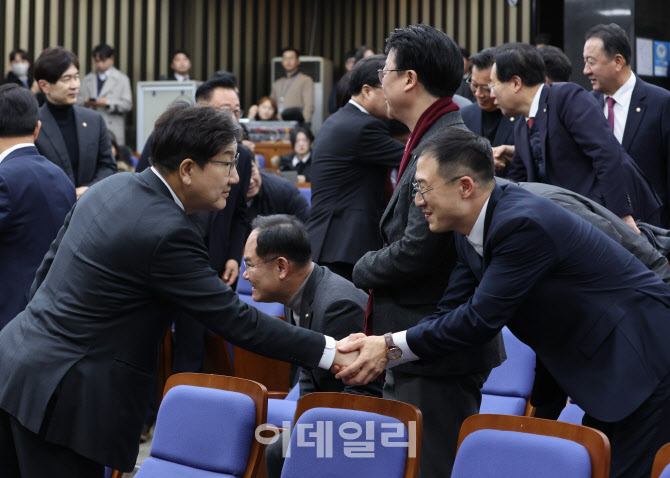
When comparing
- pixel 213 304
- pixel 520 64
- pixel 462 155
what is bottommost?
pixel 213 304

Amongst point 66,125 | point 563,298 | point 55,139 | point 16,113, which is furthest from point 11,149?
point 563,298

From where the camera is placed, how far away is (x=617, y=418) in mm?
1887

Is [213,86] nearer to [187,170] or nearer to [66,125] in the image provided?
[66,125]

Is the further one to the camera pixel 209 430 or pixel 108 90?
pixel 108 90

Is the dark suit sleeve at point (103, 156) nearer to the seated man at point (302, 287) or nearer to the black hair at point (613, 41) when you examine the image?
the seated man at point (302, 287)

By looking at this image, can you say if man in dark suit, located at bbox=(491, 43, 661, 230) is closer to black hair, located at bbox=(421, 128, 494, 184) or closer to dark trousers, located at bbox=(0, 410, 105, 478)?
black hair, located at bbox=(421, 128, 494, 184)

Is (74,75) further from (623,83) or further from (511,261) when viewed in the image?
(511,261)

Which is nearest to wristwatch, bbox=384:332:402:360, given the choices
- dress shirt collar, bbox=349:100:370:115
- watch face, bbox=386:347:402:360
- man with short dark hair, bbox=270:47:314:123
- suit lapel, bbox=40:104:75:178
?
watch face, bbox=386:347:402:360

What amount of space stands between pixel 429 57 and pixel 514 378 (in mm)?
1279

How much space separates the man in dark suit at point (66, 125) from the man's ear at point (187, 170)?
2.02m

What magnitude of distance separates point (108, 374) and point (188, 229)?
1.21 ft

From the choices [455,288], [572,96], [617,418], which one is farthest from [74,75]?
[617,418]

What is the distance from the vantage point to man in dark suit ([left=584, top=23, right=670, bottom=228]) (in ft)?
12.2

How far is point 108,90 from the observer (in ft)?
29.3
